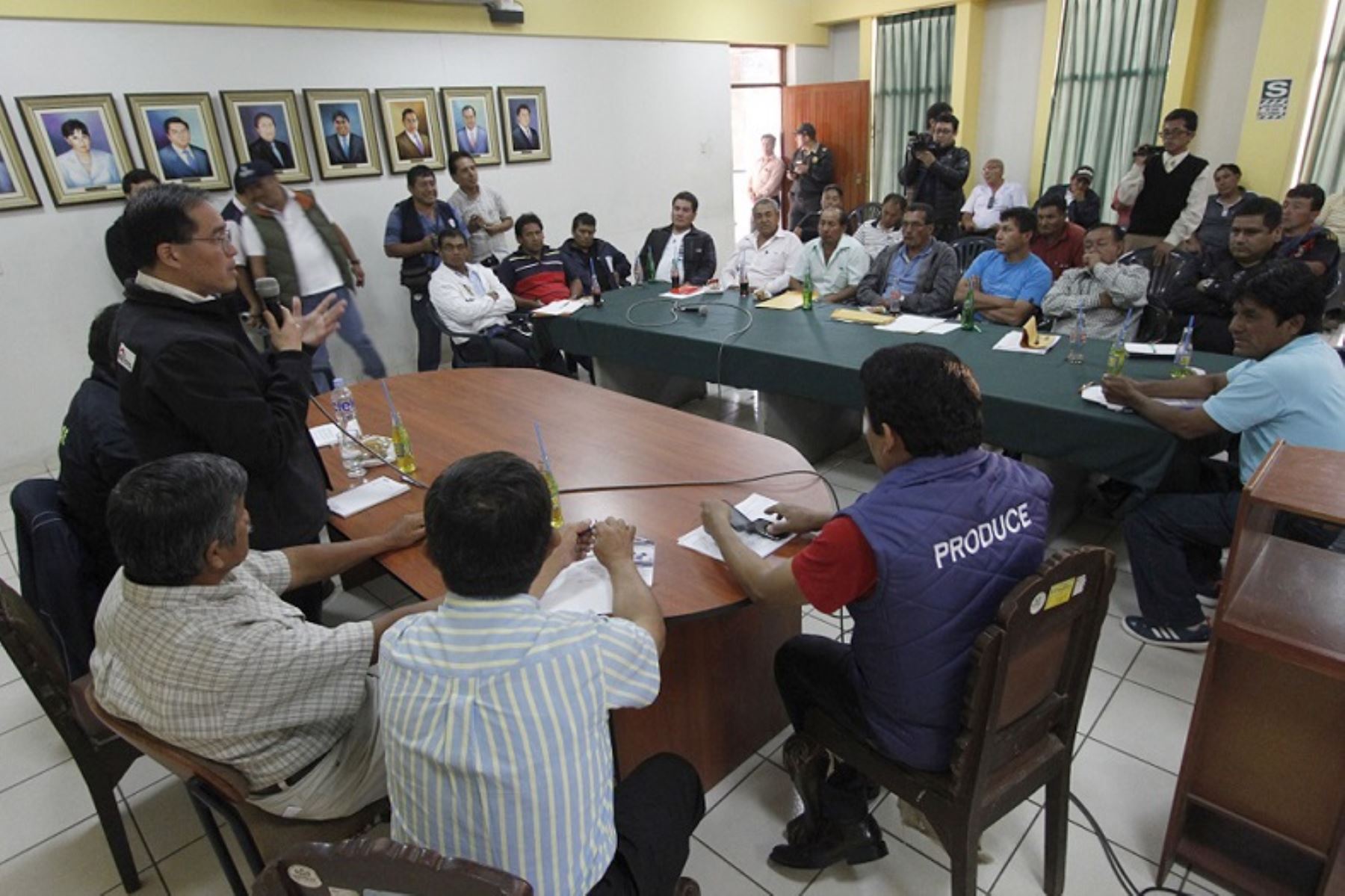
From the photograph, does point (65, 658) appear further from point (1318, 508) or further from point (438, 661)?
point (1318, 508)

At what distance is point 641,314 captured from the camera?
4230 millimetres

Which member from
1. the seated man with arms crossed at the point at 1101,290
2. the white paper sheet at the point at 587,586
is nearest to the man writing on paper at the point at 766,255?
the seated man with arms crossed at the point at 1101,290

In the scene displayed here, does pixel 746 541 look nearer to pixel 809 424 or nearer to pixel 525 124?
pixel 809 424

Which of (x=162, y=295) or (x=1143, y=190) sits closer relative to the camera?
(x=162, y=295)

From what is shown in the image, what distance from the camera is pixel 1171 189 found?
17.0 feet

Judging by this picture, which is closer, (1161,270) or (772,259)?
(1161,270)

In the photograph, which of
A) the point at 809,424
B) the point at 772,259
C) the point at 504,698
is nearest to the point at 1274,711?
the point at 504,698

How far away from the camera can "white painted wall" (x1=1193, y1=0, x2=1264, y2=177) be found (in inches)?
223

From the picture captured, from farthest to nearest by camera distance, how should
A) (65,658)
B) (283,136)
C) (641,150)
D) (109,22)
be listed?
(641,150) < (283,136) < (109,22) < (65,658)

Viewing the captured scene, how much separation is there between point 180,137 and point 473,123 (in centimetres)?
190

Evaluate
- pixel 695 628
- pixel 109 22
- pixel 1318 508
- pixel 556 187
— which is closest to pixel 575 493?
pixel 695 628

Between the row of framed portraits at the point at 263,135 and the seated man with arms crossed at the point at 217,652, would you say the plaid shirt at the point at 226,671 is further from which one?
the row of framed portraits at the point at 263,135

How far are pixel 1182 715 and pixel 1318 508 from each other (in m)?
1.09

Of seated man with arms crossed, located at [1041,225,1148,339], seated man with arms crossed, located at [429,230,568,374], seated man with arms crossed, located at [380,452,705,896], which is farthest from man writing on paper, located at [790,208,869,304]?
seated man with arms crossed, located at [380,452,705,896]
